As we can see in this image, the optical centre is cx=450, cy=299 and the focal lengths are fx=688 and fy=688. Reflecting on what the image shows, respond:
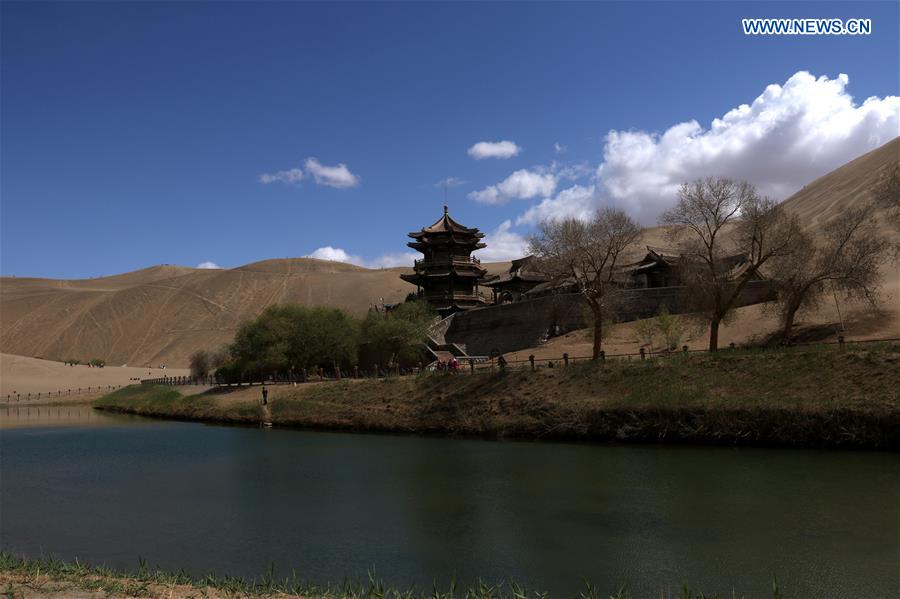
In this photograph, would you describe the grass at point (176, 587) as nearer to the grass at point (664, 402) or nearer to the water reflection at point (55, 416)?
the grass at point (664, 402)

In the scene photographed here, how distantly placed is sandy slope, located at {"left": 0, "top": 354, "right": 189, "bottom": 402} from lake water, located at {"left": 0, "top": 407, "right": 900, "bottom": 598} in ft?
176

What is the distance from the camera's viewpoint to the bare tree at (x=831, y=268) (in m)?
32.9

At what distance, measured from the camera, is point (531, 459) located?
81.3 feet

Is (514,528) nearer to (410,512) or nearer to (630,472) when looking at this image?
(410,512)

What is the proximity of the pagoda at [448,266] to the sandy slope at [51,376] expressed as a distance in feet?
121

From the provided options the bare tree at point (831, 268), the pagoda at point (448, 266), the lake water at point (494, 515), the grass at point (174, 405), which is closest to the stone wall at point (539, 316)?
the bare tree at point (831, 268)

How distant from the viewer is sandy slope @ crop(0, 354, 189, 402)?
75188 millimetres

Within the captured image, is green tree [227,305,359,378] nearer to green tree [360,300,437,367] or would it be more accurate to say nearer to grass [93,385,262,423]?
green tree [360,300,437,367]

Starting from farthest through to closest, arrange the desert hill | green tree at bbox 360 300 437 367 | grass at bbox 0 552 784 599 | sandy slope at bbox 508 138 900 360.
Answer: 1. the desert hill
2. green tree at bbox 360 300 437 367
3. sandy slope at bbox 508 138 900 360
4. grass at bbox 0 552 784 599

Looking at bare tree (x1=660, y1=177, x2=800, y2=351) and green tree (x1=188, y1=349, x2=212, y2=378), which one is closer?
bare tree (x1=660, y1=177, x2=800, y2=351)

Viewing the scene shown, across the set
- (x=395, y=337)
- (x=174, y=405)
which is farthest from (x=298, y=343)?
(x=174, y=405)

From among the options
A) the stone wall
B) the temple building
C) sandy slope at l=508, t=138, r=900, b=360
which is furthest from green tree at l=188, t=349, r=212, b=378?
sandy slope at l=508, t=138, r=900, b=360

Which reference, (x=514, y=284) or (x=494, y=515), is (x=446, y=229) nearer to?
(x=514, y=284)

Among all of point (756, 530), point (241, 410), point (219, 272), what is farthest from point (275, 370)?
point (219, 272)
